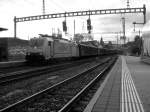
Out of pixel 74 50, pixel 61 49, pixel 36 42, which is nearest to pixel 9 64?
pixel 36 42

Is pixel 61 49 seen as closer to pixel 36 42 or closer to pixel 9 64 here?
pixel 36 42

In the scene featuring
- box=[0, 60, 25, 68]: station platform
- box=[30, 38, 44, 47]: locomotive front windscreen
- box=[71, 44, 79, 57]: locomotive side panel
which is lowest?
box=[0, 60, 25, 68]: station platform

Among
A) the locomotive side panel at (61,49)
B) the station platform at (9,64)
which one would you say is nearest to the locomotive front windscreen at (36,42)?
the locomotive side panel at (61,49)

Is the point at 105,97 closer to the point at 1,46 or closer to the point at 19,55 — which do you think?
the point at 1,46

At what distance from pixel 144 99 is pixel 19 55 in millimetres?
31867

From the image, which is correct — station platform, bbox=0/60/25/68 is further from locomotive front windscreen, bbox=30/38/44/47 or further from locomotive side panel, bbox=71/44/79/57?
locomotive side panel, bbox=71/44/79/57

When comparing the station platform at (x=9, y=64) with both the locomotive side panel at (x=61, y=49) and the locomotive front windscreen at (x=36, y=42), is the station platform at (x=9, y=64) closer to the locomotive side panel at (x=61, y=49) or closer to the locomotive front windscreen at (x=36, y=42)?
the locomotive front windscreen at (x=36, y=42)

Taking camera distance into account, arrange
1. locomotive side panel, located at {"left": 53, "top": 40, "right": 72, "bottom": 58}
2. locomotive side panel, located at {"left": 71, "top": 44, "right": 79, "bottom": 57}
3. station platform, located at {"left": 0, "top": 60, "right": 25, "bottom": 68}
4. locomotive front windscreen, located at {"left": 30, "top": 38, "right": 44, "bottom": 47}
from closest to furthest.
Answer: station platform, located at {"left": 0, "top": 60, "right": 25, "bottom": 68}, locomotive front windscreen, located at {"left": 30, "top": 38, "right": 44, "bottom": 47}, locomotive side panel, located at {"left": 53, "top": 40, "right": 72, "bottom": 58}, locomotive side panel, located at {"left": 71, "top": 44, "right": 79, "bottom": 57}

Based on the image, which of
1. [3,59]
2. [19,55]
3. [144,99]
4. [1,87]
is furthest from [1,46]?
[144,99]

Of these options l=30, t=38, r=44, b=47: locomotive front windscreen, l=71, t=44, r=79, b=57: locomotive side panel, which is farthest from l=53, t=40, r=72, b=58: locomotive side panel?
l=71, t=44, r=79, b=57: locomotive side panel

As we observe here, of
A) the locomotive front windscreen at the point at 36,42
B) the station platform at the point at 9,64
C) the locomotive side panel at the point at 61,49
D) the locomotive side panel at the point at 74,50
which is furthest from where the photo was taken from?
the locomotive side panel at the point at 74,50

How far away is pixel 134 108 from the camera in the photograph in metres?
8.00

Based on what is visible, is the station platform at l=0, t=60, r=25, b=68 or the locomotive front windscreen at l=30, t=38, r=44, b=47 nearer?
the station platform at l=0, t=60, r=25, b=68

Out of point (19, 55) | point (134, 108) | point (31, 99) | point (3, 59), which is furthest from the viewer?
point (19, 55)
